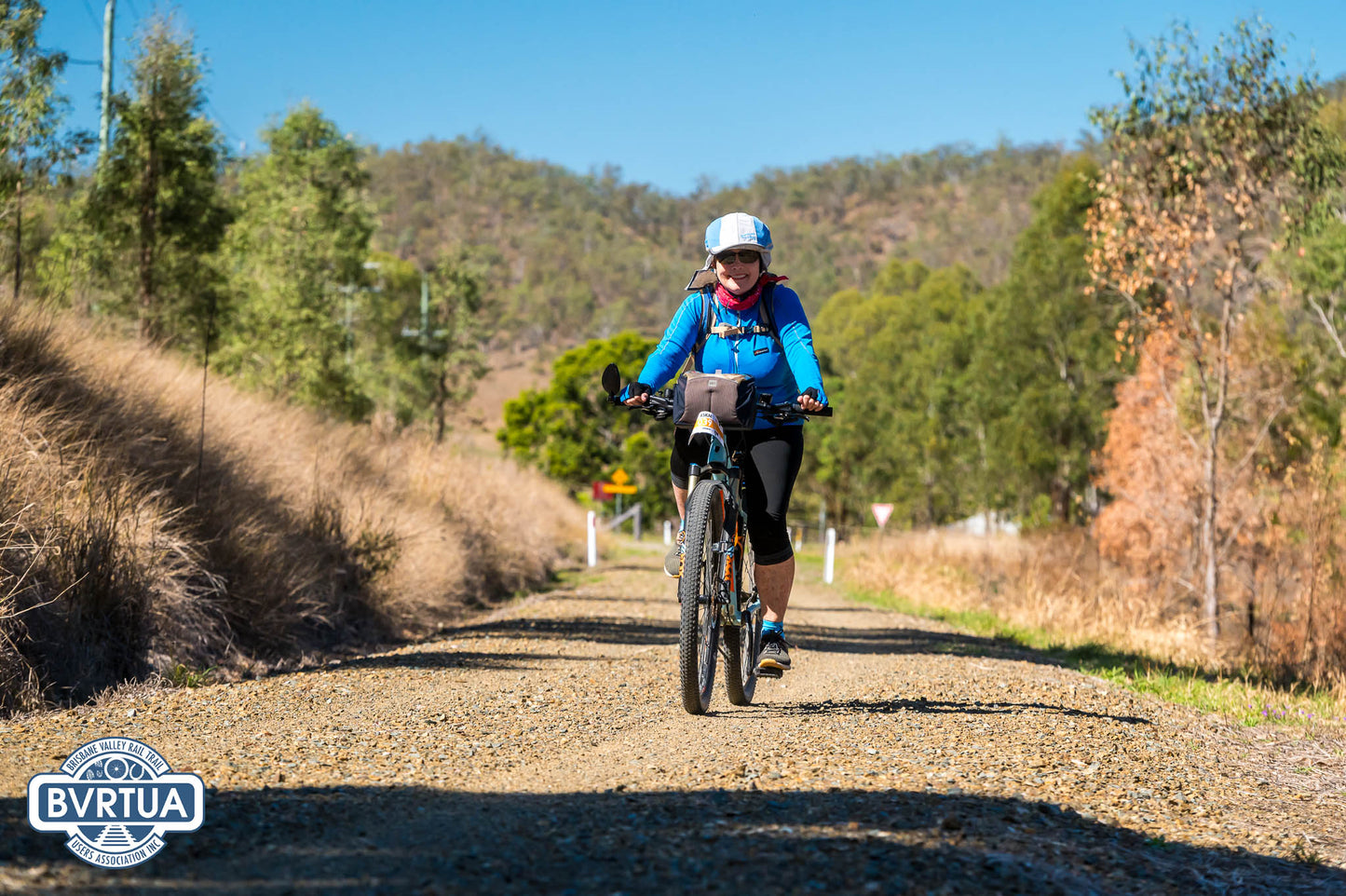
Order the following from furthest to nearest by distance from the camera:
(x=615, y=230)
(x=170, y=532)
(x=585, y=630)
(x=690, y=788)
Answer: (x=615, y=230)
(x=585, y=630)
(x=170, y=532)
(x=690, y=788)

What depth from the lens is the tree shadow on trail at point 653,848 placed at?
9.34 feet

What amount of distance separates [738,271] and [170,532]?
4038 millimetres

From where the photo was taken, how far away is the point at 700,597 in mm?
5098

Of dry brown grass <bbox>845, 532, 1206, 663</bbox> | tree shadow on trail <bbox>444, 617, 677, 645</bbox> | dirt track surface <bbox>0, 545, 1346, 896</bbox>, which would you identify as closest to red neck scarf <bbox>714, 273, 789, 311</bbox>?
dirt track surface <bbox>0, 545, 1346, 896</bbox>

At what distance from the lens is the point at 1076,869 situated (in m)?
3.24

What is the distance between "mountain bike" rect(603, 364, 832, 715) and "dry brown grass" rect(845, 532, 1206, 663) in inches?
280

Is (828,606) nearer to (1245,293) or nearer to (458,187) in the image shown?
(1245,293)

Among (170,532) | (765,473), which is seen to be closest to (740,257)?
(765,473)

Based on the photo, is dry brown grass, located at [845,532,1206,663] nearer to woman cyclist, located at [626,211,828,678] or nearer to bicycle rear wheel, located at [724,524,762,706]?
bicycle rear wheel, located at [724,524,762,706]

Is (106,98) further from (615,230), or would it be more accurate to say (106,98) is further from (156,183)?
(615,230)

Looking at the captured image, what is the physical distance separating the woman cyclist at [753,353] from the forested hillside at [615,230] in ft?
354

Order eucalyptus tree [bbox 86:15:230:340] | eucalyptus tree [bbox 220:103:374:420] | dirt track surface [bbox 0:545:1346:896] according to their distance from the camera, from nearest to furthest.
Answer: dirt track surface [bbox 0:545:1346:896]
eucalyptus tree [bbox 86:15:230:340]
eucalyptus tree [bbox 220:103:374:420]

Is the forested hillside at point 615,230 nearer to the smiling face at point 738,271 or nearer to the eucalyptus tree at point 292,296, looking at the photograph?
the eucalyptus tree at point 292,296

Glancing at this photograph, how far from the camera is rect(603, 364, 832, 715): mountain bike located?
200 inches
